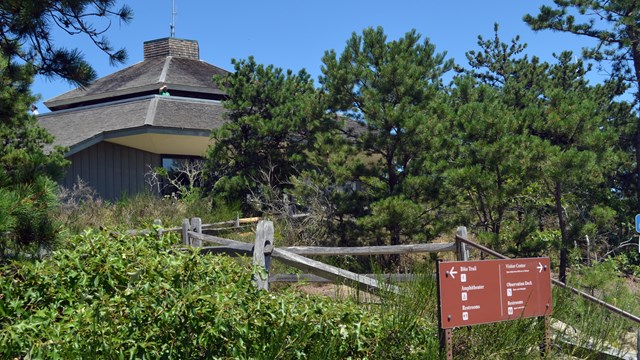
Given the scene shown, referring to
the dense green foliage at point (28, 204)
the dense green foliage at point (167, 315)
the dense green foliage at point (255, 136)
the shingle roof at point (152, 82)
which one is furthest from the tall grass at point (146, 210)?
the dense green foliage at point (167, 315)

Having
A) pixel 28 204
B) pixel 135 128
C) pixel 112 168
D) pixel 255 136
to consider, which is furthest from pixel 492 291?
pixel 112 168

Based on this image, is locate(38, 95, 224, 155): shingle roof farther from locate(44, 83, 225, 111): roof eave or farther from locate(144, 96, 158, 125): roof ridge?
locate(44, 83, 225, 111): roof eave

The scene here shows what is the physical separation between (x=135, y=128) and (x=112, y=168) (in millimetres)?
2520

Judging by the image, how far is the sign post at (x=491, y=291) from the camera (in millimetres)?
5547

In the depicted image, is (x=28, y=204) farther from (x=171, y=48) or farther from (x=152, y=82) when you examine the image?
(x=171, y=48)

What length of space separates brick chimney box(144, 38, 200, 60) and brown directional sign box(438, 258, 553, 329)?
2506 cm

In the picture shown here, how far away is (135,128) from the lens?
21.0m

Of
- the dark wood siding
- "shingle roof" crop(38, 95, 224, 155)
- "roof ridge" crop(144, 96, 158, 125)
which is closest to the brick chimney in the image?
"shingle roof" crop(38, 95, 224, 155)

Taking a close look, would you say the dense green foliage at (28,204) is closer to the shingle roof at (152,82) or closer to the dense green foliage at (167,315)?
the dense green foliage at (167,315)

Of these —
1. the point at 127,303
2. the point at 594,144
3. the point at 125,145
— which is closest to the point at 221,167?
the point at 125,145

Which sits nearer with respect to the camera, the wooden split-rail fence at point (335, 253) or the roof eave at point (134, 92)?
the wooden split-rail fence at point (335, 253)

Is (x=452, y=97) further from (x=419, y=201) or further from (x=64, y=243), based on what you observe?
(x=64, y=243)

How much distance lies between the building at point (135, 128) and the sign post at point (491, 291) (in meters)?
16.2

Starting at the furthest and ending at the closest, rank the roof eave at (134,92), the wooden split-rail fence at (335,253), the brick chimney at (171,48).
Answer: the brick chimney at (171,48)
the roof eave at (134,92)
the wooden split-rail fence at (335,253)
